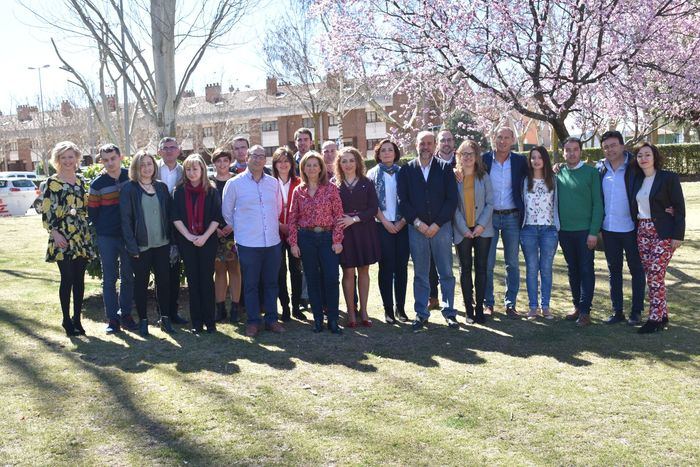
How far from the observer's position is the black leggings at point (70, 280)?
6.99m

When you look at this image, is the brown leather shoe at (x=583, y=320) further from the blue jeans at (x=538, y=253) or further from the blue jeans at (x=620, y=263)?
the blue jeans at (x=538, y=253)

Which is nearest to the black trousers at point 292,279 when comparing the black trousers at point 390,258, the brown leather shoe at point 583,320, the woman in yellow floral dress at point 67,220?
the black trousers at point 390,258

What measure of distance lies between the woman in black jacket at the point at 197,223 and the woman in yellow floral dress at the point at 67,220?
38.4 inches

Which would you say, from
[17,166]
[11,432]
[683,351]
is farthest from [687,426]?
[17,166]

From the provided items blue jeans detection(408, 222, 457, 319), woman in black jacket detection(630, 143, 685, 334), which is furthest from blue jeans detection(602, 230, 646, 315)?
blue jeans detection(408, 222, 457, 319)

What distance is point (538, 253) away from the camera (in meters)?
7.46

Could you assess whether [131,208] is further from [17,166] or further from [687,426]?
[17,166]

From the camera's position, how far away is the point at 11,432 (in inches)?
178

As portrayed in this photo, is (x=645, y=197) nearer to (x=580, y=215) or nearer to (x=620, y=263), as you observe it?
(x=580, y=215)

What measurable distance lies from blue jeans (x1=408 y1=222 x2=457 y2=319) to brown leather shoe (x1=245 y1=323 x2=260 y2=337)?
168 centimetres

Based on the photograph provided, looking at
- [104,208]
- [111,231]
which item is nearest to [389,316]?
[111,231]

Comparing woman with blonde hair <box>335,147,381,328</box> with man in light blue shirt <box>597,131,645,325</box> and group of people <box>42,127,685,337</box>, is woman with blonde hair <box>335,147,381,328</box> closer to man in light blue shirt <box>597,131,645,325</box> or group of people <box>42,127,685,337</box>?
group of people <box>42,127,685,337</box>

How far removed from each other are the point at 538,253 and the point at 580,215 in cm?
61

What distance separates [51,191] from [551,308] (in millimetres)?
5620
